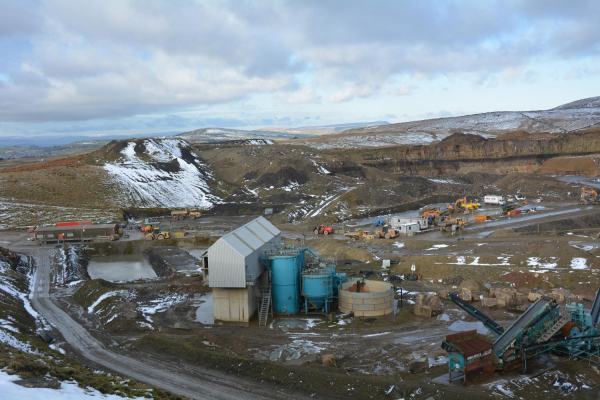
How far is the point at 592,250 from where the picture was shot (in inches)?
1550

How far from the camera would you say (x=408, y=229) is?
56.2 m

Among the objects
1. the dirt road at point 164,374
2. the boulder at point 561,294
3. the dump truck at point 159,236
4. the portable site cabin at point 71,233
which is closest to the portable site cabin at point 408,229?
the boulder at point 561,294

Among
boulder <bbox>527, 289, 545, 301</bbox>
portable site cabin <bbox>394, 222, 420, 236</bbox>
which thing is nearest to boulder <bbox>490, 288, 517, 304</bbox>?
boulder <bbox>527, 289, 545, 301</bbox>

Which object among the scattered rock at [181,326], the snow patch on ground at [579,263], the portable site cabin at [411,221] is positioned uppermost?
the portable site cabin at [411,221]

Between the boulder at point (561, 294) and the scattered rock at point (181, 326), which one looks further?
the boulder at point (561, 294)

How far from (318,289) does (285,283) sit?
2210 mm

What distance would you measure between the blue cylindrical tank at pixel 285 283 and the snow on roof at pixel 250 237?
1781 millimetres

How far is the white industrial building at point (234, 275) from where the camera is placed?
100 feet

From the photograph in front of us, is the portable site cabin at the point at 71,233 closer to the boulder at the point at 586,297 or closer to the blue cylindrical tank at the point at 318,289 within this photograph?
the blue cylindrical tank at the point at 318,289

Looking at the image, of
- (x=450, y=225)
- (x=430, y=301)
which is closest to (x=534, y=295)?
(x=430, y=301)

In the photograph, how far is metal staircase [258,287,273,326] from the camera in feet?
A: 101

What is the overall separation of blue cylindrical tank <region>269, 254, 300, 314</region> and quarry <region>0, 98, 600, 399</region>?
10cm

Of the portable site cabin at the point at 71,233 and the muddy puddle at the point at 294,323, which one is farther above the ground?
the portable site cabin at the point at 71,233

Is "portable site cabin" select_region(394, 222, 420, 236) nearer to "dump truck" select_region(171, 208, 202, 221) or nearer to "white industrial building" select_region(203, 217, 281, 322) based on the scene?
"white industrial building" select_region(203, 217, 281, 322)
